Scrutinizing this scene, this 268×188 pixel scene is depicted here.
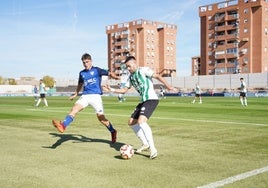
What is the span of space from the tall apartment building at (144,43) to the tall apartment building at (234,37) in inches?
876

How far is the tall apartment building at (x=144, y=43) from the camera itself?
111 m

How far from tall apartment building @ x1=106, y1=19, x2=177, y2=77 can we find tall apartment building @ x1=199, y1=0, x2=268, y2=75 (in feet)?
73.0

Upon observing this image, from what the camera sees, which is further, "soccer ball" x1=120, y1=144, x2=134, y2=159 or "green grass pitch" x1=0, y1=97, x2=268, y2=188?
"soccer ball" x1=120, y1=144, x2=134, y2=159

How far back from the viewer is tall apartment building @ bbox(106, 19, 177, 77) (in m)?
111

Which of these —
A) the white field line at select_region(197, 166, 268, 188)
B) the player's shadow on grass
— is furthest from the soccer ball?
the white field line at select_region(197, 166, 268, 188)

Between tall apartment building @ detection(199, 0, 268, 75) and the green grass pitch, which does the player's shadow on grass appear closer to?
the green grass pitch

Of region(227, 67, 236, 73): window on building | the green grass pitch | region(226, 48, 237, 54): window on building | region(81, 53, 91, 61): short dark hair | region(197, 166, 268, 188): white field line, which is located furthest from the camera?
region(227, 67, 236, 73): window on building

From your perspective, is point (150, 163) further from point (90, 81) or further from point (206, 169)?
point (90, 81)

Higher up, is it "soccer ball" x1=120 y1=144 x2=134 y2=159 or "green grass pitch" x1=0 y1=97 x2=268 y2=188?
"soccer ball" x1=120 y1=144 x2=134 y2=159

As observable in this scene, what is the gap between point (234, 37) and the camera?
8531 centimetres

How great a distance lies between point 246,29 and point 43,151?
82.1 m

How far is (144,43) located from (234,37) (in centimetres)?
3354

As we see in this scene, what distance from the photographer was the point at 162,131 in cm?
1148

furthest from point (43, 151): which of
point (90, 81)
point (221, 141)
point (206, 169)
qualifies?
point (221, 141)
